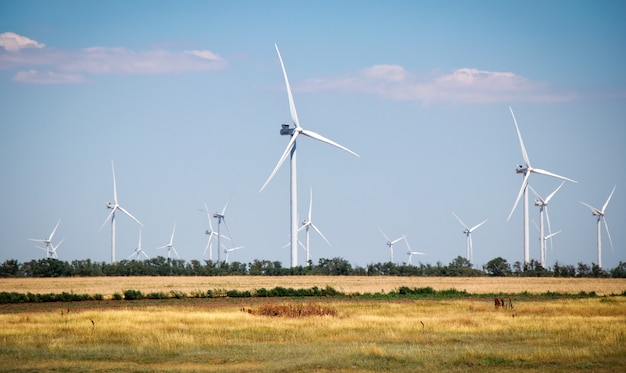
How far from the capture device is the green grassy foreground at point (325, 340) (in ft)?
110

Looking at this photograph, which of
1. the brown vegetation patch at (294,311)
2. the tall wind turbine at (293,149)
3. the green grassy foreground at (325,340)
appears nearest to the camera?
the green grassy foreground at (325,340)

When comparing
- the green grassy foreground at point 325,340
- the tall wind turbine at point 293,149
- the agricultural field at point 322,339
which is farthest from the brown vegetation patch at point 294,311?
the tall wind turbine at point 293,149

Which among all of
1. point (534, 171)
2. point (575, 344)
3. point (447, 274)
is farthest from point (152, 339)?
point (447, 274)

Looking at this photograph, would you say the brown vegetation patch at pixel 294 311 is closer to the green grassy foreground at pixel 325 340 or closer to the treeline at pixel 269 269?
the green grassy foreground at pixel 325 340

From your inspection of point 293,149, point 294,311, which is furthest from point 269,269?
point 294,311

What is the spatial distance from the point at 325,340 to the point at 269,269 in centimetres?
9386

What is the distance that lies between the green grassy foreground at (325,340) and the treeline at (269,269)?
74.3m

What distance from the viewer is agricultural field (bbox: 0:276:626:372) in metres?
33.5

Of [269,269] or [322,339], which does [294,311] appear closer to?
[322,339]

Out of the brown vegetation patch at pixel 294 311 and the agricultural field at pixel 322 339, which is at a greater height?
the brown vegetation patch at pixel 294 311

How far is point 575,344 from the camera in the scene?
38.0m

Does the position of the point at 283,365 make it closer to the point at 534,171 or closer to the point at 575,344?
the point at 575,344

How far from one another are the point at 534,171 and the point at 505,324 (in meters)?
81.7

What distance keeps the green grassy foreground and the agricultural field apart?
0.16ft
